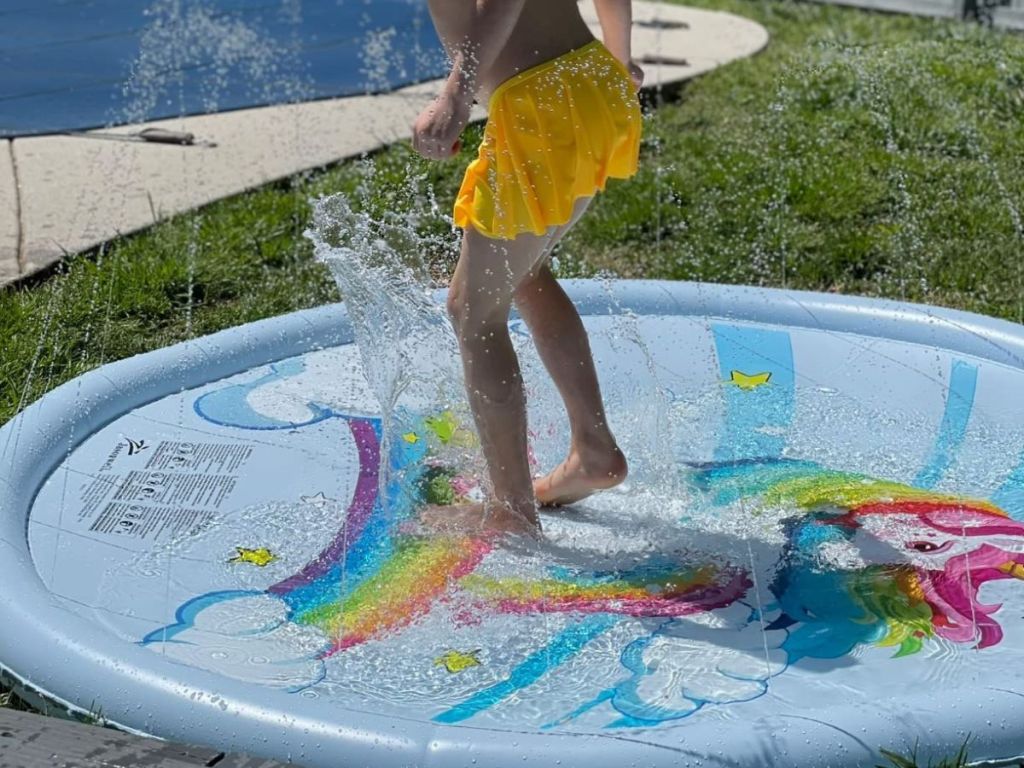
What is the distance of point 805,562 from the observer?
2.50 meters

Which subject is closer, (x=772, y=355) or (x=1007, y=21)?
(x=772, y=355)

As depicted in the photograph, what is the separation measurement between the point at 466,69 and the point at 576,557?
2.71 ft

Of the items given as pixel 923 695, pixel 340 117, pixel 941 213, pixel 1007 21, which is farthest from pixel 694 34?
pixel 923 695

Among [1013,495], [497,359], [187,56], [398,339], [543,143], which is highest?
[543,143]

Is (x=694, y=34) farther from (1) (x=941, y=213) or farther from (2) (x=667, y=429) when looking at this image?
(2) (x=667, y=429)

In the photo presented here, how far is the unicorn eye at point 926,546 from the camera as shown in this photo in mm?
2506

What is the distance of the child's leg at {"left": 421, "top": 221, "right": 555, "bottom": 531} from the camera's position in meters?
2.42

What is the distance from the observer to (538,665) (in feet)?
7.18

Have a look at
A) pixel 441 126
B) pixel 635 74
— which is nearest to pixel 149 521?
pixel 441 126

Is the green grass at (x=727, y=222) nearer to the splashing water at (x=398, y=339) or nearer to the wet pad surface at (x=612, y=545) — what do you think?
the splashing water at (x=398, y=339)

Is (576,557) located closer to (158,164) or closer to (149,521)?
(149,521)

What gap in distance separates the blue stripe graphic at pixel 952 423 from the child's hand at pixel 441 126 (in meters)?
1.12

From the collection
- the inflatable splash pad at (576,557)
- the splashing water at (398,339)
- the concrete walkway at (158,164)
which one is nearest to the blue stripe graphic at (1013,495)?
the inflatable splash pad at (576,557)

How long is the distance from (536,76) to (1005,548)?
108cm
